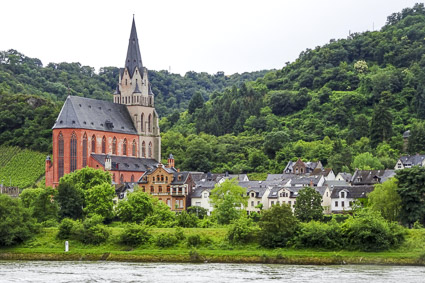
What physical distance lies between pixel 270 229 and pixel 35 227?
24.4m

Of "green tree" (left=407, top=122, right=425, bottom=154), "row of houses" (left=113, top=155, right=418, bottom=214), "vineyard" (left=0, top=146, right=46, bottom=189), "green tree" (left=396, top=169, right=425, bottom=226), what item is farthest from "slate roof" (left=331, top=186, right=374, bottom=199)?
"vineyard" (left=0, top=146, right=46, bottom=189)

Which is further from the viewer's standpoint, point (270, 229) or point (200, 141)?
point (200, 141)

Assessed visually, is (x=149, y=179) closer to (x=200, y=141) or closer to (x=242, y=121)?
(x=200, y=141)

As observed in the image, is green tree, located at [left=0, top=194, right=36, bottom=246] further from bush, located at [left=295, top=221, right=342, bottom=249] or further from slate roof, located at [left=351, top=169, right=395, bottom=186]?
slate roof, located at [left=351, top=169, right=395, bottom=186]

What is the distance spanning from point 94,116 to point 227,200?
49531 mm

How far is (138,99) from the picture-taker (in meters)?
150

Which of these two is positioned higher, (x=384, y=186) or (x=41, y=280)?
(x=384, y=186)

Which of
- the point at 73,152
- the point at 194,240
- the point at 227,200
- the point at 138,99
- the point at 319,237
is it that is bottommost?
the point at 194,240

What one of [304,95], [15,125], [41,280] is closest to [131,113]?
[15,125]

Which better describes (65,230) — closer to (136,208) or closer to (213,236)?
(136,208)

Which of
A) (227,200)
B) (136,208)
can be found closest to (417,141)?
(227,200)

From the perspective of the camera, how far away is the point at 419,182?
84000 mm

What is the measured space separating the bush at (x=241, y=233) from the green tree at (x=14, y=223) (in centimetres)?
2020

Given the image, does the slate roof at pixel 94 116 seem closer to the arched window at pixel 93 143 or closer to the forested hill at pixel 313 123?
the arched window at pixel 93 143
